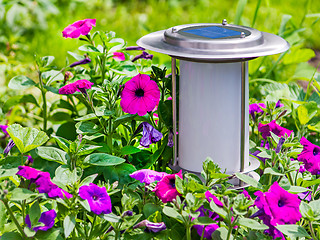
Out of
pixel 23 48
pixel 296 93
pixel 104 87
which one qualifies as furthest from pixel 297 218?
pixel 23 48

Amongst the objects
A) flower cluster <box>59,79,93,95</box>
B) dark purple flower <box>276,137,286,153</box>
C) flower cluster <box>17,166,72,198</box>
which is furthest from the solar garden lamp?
flower cluster <box>17,166,72,198</box>

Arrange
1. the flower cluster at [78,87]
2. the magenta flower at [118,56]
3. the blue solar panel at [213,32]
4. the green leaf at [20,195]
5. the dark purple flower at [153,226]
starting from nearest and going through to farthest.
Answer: the green leaf at [20,195] < the dark purple flower at [153,226] < the blue solar panel at [213,32] < the flower cluster at [78,87] < the magenta flower at [118,56]

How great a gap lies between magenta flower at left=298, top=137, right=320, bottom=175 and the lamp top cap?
1.11 ft

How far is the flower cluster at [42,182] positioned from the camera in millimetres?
1342

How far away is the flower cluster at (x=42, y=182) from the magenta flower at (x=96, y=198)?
56 millimetres

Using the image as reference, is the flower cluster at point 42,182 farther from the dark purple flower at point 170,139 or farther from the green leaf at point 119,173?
the dark purple flower at point 170,139

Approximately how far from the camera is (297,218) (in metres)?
1.30

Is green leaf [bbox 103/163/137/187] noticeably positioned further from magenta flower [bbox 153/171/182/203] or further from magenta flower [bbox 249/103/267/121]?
magenta flower [bbox 249/103/267/121]

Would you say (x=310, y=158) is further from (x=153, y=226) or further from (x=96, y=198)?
(x=96, y=198)

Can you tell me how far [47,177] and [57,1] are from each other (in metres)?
3.38

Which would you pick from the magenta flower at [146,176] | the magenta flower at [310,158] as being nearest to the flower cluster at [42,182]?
the magenta flower at [146,176]

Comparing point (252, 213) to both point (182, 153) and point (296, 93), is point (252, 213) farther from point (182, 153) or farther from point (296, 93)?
point (296, 93)

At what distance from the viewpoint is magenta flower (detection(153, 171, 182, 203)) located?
140 centimetres

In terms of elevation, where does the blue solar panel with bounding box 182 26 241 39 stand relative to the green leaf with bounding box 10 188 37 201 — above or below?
above
